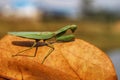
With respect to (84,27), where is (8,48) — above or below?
above

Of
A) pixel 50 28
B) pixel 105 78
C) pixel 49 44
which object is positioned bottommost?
pixel 50 28

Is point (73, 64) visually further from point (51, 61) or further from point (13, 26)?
point (13, 26)

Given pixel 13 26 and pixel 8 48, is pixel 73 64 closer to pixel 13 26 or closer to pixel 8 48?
pixel 8 48

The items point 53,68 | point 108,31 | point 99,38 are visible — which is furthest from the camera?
point 108,31

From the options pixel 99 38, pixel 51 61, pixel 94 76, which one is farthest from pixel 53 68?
pixel 99 38

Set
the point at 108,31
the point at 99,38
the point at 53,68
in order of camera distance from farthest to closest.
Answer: the point at 108,31
the point at 99,38
the point at 53,68

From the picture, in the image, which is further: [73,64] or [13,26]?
[13,26]
